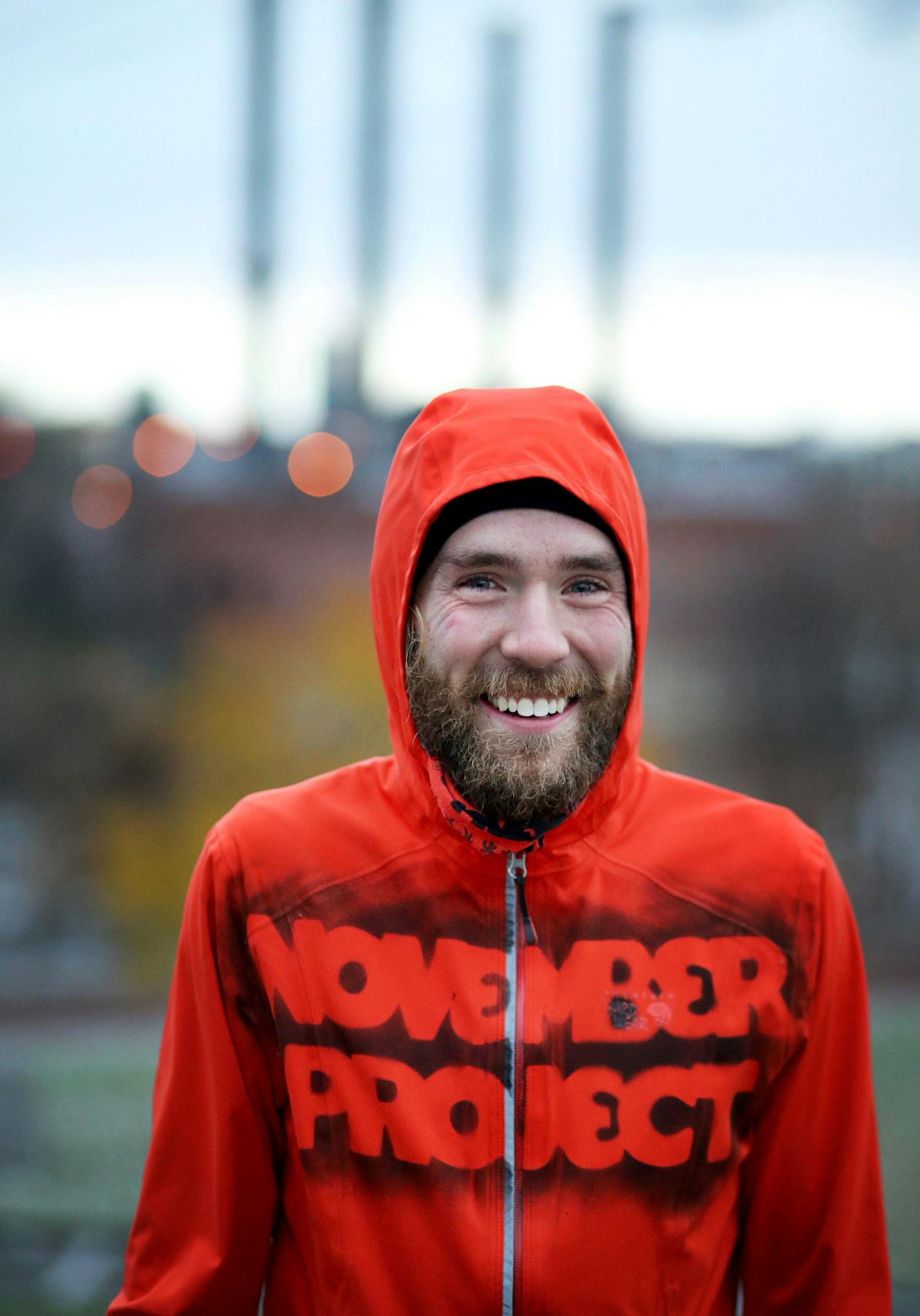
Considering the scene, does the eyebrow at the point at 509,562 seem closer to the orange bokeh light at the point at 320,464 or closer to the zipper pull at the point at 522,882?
the zipper pull at the point at 522,882

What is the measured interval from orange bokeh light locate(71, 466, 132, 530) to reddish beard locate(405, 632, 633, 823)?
951cm

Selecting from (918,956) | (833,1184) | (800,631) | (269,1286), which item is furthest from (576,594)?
(800,631)

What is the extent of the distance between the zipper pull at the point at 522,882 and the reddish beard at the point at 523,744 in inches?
2.1

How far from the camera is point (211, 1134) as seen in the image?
4.33 feet

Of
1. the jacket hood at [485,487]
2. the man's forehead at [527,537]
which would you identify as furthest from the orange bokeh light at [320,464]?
the man's forehead at [527,537]

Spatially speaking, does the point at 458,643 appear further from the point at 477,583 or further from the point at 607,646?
the point at 607,646

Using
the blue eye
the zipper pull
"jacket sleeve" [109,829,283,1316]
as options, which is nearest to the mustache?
the blue eye

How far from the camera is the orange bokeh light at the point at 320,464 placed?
30.2ft

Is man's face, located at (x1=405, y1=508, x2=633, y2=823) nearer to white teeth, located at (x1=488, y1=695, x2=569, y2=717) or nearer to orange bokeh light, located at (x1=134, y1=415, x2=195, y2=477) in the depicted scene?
white teeth, located at (x1=488, y1=695, x2=569, y2=717)

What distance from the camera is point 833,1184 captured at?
1.33 meters

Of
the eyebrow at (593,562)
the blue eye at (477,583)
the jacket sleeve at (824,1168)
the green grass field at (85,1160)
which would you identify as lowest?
the green grass field at (85,1160)

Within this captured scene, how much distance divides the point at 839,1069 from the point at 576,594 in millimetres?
703

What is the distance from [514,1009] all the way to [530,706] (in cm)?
37

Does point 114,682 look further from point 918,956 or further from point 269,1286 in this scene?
point 269,1286
